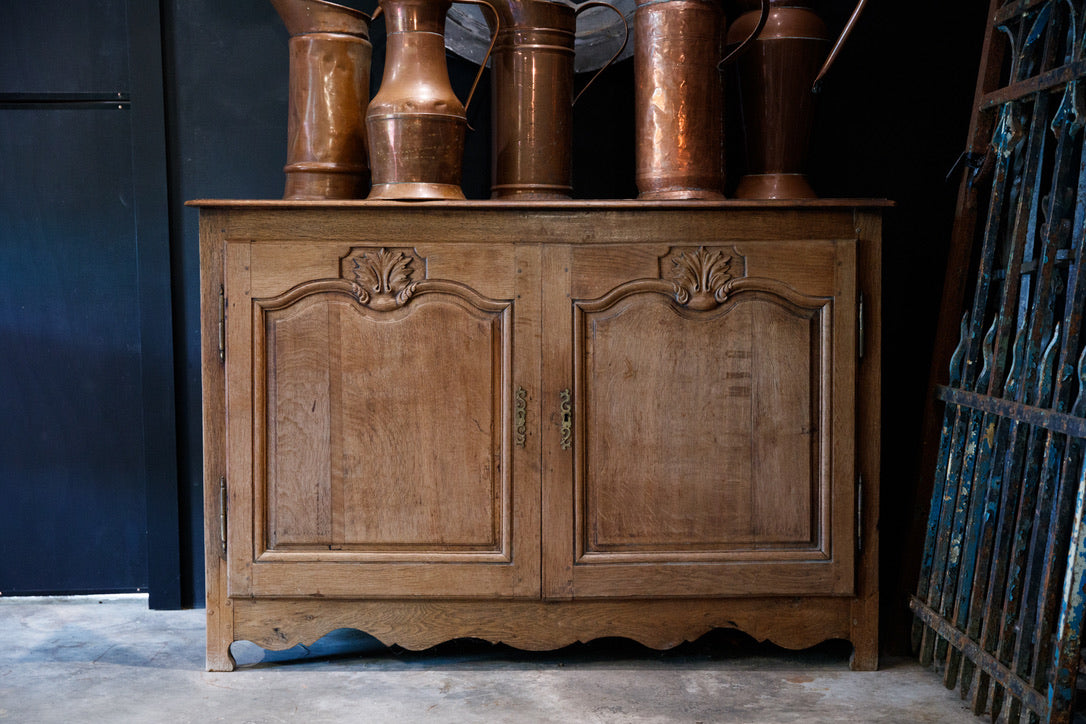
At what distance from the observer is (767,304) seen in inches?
89.0

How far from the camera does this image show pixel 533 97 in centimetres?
241

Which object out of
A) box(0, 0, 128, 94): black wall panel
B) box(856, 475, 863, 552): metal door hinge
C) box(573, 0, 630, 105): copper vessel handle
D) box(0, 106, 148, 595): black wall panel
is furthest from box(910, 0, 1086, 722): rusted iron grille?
box(0, 0, 128, 94): black wall panel

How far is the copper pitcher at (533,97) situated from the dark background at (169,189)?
36 cm

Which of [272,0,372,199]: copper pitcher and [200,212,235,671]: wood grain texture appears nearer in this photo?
[200,212,235,671]: wood grain texture

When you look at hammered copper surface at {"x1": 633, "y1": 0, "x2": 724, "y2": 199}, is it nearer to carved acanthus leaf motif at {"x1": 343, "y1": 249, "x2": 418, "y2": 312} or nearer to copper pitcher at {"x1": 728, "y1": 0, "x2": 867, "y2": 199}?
copper pitcher at {"x1": 728, "y1": 0, "x2": 867, "y2": 199}

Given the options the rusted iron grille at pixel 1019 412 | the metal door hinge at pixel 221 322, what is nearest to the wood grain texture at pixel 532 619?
the rusted iron grille at pixel 1019 412

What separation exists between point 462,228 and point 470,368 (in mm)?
335

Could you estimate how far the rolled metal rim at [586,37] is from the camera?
8.89 ft

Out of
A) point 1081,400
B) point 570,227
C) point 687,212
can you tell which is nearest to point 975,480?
point 1081,400

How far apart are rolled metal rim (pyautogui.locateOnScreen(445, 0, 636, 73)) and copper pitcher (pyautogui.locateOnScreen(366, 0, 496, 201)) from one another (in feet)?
1.26

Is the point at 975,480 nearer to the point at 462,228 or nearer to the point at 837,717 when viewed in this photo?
the point at 837,717

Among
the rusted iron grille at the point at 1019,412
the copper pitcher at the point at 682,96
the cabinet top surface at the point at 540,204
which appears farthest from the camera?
the copper pitcher at the point at 682,96

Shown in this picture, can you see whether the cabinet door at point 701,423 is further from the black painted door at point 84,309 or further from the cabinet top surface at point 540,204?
the black painted door at point 84,309

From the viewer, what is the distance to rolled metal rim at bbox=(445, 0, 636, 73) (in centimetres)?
271
